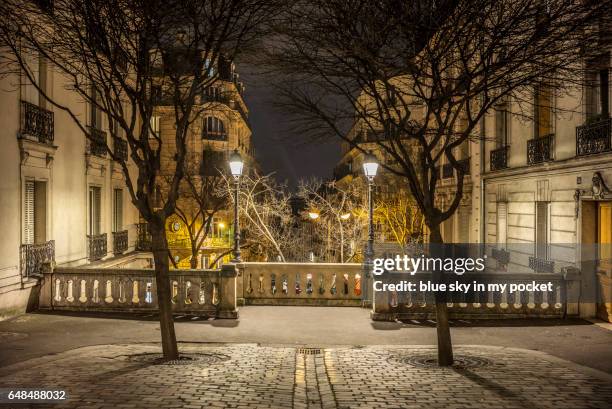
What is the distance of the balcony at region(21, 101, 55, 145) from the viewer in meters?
15.0

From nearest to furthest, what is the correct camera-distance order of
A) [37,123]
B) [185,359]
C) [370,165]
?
[185,359], [370,165], [37,123]

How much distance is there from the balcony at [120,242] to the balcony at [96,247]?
124 cm

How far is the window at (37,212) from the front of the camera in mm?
16172

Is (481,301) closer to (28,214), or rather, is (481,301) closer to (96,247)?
(28,214)

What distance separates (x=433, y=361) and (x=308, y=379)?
2429mm

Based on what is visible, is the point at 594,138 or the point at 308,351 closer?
the point at 308,351

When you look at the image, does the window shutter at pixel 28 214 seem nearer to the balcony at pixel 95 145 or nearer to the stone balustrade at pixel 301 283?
the balcony at pixel 95 145

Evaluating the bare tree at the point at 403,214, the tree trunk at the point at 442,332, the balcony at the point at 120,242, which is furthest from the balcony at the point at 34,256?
the bare tree at the point at 403,214

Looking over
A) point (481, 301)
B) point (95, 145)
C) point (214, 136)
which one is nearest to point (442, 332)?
point (481, 301)

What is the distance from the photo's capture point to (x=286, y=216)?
1171 inches

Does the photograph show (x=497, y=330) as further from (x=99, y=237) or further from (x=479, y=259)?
(x=99, y=237)

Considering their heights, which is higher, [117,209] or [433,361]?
[117,209]

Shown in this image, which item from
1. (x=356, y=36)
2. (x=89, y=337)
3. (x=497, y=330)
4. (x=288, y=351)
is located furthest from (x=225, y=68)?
(x=497, y=330)

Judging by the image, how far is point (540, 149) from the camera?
1805 centimetres
